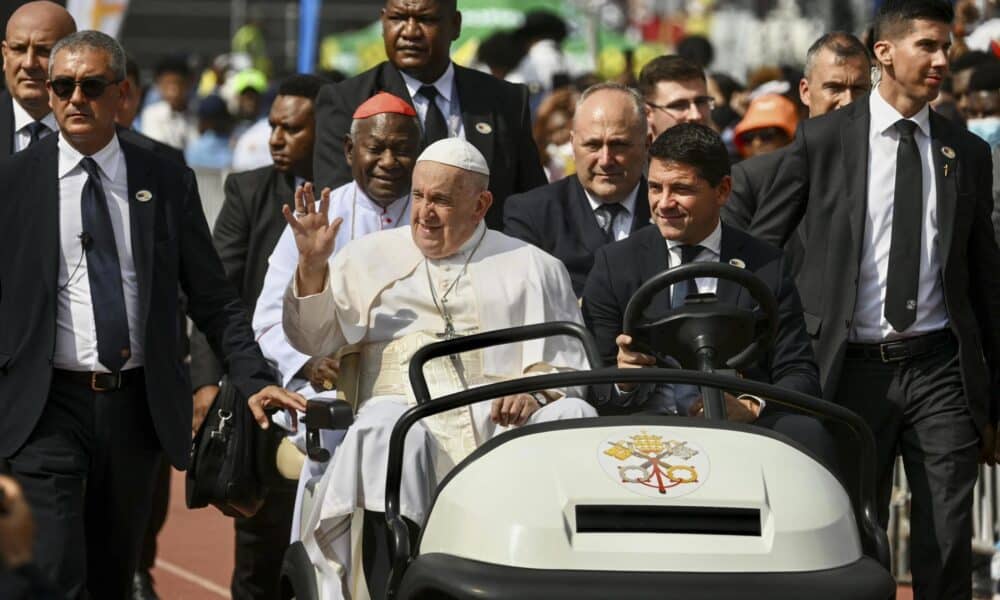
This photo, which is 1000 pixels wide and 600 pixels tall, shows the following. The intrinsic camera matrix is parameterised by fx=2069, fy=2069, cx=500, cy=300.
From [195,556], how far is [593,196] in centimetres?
394

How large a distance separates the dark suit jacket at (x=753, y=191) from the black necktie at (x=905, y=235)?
0.47 metres

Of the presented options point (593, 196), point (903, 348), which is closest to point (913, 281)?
point (903, 348)

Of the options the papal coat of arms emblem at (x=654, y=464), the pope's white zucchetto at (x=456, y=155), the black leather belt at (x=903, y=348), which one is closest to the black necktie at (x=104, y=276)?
the pope's white zucchetto at (x=456, y=155)

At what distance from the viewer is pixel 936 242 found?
7.66 m

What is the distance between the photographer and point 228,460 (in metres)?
7.66

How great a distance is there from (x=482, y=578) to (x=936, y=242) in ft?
10.6

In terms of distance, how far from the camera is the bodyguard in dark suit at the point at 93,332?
686 cm

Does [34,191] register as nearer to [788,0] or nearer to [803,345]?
[803,345]

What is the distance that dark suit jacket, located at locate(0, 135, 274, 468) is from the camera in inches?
270

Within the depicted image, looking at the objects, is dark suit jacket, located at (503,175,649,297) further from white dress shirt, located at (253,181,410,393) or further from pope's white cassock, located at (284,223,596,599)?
pope's white cassock, located at (284,223,596,599)

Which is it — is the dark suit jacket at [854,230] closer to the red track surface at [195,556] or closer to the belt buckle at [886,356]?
the belt buckle at [886,356]

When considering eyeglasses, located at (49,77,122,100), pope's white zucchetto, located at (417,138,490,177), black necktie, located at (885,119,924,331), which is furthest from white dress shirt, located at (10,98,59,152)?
black necktie, located at (885,119,924,331)

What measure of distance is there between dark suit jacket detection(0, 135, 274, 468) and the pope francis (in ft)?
1.37

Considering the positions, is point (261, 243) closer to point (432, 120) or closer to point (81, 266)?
point (432, 120)
